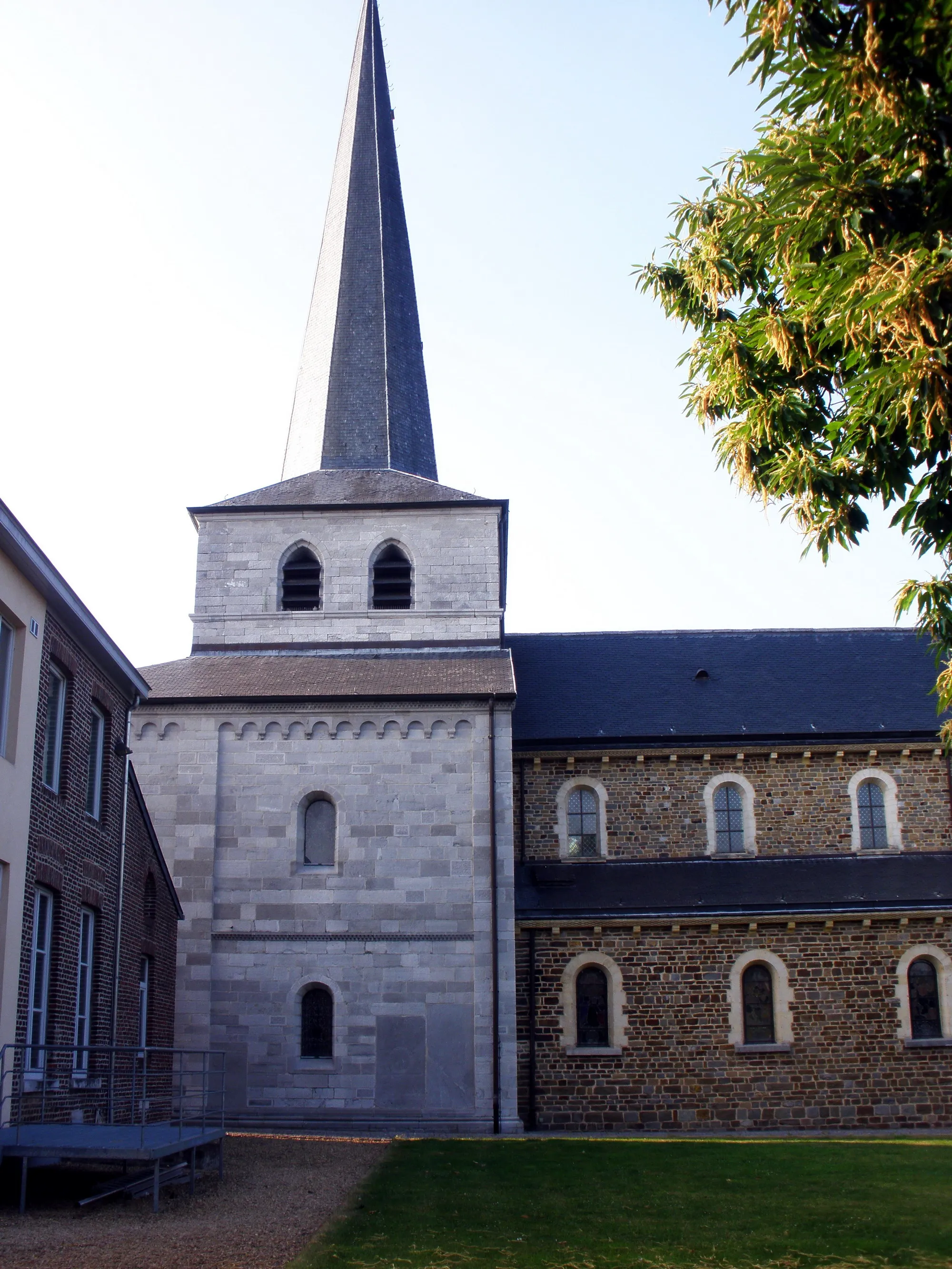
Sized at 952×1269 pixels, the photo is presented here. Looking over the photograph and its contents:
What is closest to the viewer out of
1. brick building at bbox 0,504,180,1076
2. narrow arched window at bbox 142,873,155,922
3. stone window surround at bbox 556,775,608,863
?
brick building at bbox 0,504,180,1076

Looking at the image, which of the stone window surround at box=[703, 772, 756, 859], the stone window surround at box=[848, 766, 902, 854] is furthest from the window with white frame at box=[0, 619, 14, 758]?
the stone window surround at box=[848, 766, 902, 854]

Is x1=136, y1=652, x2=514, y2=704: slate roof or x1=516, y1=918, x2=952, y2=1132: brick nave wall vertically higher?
x1=136, y1=652, x2=514, y2=704: slate roof

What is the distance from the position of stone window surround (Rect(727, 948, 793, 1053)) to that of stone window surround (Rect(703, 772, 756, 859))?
2322 mm

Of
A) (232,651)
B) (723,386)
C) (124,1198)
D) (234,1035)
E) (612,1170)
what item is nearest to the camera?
(723,386)

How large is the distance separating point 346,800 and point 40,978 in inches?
359

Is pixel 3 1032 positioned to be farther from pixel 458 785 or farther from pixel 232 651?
pixel 232 651

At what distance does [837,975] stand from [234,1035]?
10.2m

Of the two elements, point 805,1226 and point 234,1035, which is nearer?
point 805,1226

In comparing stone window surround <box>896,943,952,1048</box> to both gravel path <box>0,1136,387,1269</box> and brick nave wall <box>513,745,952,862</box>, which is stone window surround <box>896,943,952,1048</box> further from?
gravel path <box>0,1136,387,1269</box>

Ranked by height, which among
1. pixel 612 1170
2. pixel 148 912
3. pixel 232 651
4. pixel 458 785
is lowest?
pixel 612 1170

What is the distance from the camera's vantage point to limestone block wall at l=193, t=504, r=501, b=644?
25.4 m

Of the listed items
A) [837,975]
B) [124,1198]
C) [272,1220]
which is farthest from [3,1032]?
[837,975]

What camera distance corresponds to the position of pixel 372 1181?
45.0 ft

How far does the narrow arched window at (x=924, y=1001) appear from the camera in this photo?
22.6 m
